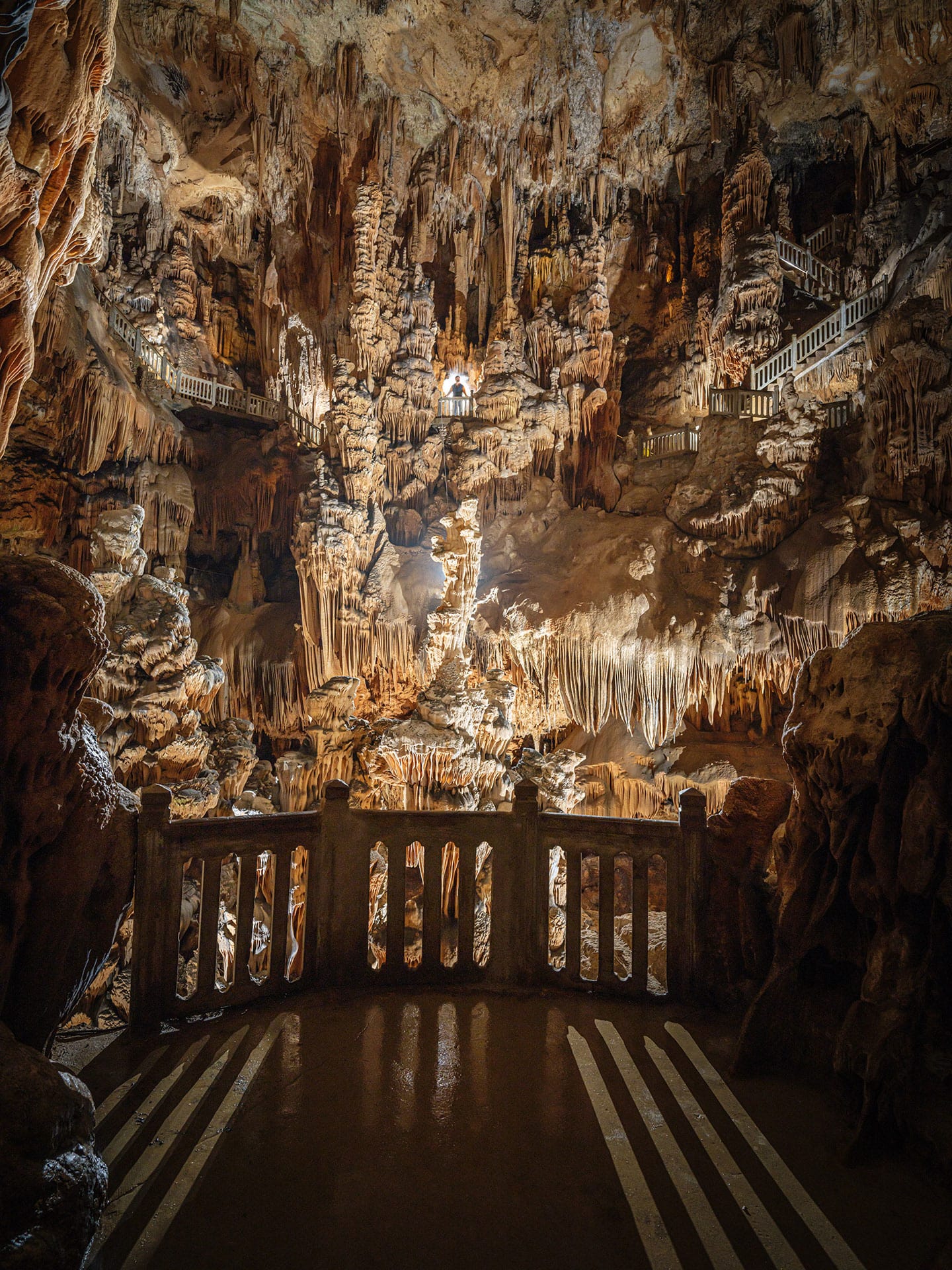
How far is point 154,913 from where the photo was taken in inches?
124

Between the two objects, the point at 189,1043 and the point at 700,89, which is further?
the point at 700,89

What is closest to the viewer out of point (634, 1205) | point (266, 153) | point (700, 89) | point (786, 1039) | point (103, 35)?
point (634, 1205)

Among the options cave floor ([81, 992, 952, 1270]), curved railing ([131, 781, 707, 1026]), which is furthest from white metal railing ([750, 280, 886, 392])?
cave floor ([81, 992, 952, 1270])

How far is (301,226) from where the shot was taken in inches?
539

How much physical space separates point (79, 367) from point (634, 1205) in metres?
10.8

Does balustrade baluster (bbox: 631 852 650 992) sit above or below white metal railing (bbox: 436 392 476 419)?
below

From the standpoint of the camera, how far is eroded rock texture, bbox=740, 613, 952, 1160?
2.40 m

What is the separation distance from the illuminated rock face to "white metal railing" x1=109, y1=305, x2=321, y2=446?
0.08m

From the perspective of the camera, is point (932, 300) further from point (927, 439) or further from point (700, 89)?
point (700, 89)

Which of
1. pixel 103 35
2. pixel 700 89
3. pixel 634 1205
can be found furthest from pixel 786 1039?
pixel 700 89

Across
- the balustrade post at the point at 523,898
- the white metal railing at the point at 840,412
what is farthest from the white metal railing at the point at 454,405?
the balustrade post at the point at 523,898

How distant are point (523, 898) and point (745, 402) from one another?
1169 centimetres

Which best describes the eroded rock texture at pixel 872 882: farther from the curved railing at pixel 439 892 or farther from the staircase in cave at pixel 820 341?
the staircase in cave at pixel 820 341

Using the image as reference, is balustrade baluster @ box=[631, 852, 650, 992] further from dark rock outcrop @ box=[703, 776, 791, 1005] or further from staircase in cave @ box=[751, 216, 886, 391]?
staircase in cave @ box=[751, 216, 886, 391]
